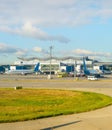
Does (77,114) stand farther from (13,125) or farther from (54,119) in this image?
(13,125)

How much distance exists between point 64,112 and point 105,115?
2.44 m

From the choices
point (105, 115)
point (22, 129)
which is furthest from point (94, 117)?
point (22, 129)

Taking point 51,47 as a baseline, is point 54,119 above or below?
below

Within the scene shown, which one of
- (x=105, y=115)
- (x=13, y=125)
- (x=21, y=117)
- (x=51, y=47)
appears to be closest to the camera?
(x=13, y=125)

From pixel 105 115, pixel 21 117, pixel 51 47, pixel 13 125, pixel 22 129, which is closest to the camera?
pixel 22 129

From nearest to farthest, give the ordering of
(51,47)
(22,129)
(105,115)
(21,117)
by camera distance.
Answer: (22,129)
(21,117)
(105,115)
(51,47)

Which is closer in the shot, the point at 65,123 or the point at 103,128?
the point at 103,128

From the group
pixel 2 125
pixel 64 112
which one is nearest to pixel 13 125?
pixel 2 125

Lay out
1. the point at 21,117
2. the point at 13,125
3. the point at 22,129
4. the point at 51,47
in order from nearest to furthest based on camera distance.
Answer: the point at 22,129 < the point at 13,125 < the point at 21,117 < the point at 51,47

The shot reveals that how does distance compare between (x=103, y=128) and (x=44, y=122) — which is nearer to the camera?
(x=103, y=128)

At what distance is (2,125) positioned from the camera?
15.6 m

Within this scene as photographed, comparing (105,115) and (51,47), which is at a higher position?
(51,47)

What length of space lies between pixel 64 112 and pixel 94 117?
2.09m

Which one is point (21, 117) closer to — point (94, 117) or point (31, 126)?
point (31, 126)
